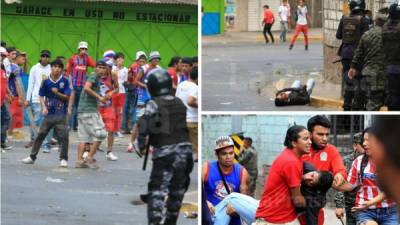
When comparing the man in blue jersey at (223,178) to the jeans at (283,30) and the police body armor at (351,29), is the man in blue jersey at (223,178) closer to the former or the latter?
the police body armor at (351,29)

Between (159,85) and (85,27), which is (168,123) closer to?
(159,85)

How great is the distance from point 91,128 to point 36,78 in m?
1.61

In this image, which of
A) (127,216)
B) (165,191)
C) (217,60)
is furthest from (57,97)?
(217,60)

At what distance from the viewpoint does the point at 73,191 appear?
9.37m

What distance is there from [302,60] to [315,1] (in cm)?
468

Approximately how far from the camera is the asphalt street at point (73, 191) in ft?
26.7

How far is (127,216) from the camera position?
8.30m

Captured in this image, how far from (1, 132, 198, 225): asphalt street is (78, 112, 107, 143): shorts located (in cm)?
36

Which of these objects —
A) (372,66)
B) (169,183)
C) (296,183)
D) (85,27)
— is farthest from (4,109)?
(169,183)

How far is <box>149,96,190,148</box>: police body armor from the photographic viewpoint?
5.61m

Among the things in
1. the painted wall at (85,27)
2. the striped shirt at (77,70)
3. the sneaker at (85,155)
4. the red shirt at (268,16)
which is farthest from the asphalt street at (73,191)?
the red shirt at (268,16)

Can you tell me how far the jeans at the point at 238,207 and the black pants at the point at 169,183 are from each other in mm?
886

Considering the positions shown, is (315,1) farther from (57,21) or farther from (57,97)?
(57,97)

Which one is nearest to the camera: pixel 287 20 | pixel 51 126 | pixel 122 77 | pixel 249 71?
pixel 51 126
